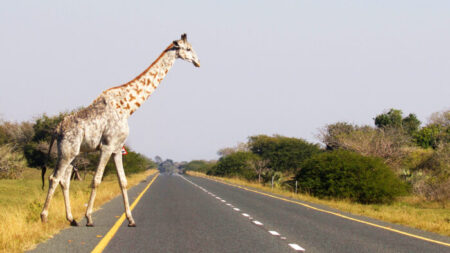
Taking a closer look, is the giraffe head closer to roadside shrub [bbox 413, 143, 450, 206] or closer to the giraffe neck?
the giraffe neck

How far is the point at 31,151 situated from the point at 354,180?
3366 cm

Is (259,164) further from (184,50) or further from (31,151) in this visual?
(184,50)

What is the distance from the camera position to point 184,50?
12703 millimetres

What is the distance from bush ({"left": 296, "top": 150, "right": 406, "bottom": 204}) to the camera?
103ft

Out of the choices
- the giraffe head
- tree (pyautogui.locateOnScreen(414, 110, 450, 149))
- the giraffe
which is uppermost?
tree (pyautogui.locateOnScreen(414, 110, 450, 149))

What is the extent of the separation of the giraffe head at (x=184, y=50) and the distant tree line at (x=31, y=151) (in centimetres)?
2604

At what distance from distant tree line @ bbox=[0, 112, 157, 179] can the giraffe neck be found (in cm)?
2582

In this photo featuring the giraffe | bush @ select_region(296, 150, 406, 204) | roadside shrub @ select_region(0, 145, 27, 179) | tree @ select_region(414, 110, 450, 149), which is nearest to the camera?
the giraffe

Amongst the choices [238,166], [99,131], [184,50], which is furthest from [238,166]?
[99,131]

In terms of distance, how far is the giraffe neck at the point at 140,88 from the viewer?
1195cm

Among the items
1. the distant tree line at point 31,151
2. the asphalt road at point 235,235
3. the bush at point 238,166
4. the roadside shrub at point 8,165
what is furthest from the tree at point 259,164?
the asphalt road at point 235,235

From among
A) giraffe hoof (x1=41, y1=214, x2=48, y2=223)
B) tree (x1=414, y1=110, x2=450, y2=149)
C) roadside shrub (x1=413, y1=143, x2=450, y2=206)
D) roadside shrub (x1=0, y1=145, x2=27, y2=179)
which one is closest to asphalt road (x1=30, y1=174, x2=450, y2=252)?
giraffe hoof (x1=41, y1=214, x2=48, y2=223)

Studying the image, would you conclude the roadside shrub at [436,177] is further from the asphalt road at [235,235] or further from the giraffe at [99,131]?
the giraffe at [99,131]

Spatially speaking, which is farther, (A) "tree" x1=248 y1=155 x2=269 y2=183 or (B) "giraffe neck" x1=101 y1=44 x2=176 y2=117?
(A) "tree" x1=248 y1=155 x2=269 y2=183
